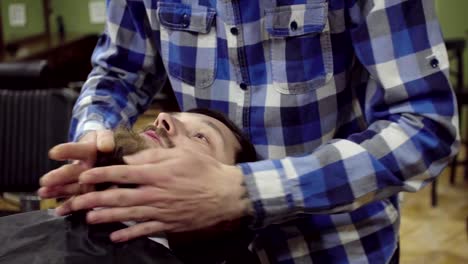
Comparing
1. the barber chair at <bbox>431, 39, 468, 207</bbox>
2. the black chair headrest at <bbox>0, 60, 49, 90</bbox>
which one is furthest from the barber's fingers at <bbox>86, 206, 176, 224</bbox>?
the barber chair at <bbox>431, 39, 468, 207</bbox>

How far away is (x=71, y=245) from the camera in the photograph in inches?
39.4

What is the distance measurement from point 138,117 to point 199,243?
46cm

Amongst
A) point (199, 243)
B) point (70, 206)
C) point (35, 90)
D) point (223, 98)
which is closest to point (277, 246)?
point (199, 243)

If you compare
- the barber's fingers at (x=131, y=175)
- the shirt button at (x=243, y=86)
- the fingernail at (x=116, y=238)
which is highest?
the shirt button at (x=243, y=86)

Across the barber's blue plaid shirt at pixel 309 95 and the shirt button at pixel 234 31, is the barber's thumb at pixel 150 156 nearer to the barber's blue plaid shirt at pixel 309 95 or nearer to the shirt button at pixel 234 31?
the barber's blue plaid shirt at pixel 309 95

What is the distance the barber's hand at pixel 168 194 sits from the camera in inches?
33.7

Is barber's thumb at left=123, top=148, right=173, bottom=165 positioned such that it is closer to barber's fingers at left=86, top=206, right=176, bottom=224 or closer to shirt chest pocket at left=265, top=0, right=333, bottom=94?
barber's fingers at left=86, top=206, right=176, bottom=224

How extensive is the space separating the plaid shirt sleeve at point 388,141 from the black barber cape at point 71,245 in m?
0.18

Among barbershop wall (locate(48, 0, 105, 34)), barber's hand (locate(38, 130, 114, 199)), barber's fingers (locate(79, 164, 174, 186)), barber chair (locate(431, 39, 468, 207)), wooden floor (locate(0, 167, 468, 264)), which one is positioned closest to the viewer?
barber's fingers (locate(79, 164, 174, 186))

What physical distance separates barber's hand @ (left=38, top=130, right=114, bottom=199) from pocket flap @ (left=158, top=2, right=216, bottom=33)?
1.08 feet

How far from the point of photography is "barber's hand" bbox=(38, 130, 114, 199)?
956mm

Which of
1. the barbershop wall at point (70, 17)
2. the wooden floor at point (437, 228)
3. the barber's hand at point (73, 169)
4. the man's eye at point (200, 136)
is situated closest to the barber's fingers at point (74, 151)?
the barber's hand at point (73, 169)

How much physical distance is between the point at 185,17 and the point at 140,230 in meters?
0.49

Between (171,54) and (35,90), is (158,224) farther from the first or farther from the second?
(35,90)
